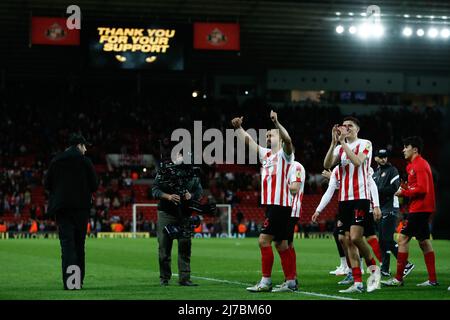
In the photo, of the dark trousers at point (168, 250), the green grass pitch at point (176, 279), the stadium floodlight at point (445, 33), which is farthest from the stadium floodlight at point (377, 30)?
the dark trousers at point (168, 250)

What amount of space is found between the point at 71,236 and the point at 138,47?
2816cm

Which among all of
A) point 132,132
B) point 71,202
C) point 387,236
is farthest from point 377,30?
point 71,202

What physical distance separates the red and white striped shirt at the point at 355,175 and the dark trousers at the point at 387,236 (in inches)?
156

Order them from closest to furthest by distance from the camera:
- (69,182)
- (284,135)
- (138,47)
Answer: (284,135) < (69,182) < (138,47)

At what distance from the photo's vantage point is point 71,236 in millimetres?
12750

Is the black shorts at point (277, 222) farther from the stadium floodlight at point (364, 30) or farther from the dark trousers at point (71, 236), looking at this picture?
the stadium floodlight at point (364, 30)

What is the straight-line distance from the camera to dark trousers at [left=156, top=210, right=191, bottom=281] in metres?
13.7

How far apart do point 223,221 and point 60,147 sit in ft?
34.7

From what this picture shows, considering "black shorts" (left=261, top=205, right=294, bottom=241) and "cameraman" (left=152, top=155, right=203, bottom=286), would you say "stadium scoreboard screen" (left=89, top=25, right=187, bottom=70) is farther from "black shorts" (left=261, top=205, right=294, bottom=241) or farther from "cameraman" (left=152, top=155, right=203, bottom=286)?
"black shorts" (left=261, top=205, right=294, bottom=241)

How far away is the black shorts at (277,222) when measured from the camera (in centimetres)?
1230

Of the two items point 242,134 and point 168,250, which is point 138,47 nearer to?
point 168,250

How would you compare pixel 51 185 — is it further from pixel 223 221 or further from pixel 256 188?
pixel 256 188
